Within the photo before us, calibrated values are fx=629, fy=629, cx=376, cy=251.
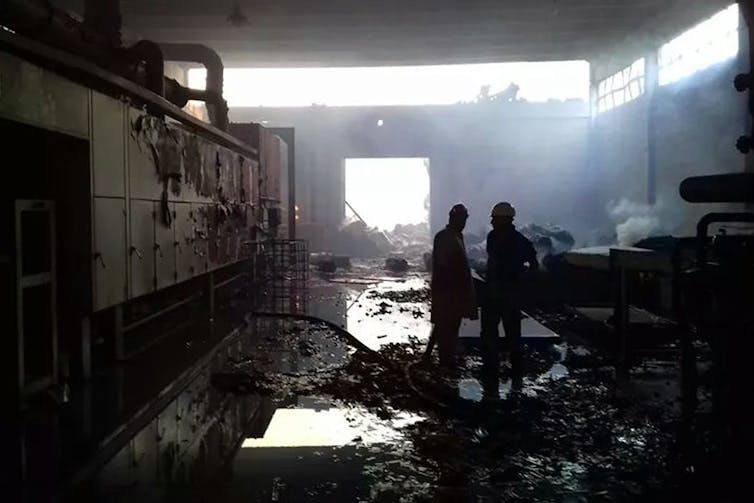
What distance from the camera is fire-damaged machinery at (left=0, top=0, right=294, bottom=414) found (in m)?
4.57

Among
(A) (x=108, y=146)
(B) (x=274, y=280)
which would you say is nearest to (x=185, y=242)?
(A) (x=108, y=146)

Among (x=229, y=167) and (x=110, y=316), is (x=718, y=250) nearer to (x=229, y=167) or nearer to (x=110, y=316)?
(x=110, y=316)

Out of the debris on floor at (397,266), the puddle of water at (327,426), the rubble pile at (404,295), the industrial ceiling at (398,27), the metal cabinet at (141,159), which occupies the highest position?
the industrial ceiling at (398,27)

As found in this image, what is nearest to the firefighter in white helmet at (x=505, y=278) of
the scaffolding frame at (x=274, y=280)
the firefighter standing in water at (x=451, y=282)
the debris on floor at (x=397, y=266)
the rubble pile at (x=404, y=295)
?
the firefighter standing in water at (x=451, y=282)

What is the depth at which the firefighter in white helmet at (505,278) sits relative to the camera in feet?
21.1

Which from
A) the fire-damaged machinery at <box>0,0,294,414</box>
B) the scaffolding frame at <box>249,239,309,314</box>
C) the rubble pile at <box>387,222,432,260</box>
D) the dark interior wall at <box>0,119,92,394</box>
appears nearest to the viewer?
the fire-damaged machinery at <box>0,0,294,414</box>

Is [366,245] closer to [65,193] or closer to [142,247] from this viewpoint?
[142,247]

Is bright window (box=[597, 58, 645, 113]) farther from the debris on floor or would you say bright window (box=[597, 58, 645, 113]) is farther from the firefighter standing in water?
the firefighter standing in water

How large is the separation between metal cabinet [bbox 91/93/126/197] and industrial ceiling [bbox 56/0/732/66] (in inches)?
284

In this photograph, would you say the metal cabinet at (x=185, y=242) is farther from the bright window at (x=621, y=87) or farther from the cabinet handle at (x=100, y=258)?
the bright window at (x=621, y=87)

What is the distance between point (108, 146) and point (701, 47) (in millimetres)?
12549

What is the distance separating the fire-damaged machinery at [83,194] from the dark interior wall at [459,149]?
16816 millimetres

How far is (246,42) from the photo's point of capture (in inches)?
699

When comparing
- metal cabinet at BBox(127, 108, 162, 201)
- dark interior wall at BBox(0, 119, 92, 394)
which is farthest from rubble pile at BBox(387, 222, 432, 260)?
dark interior wall at BBox(0, 119, 92, 394)
